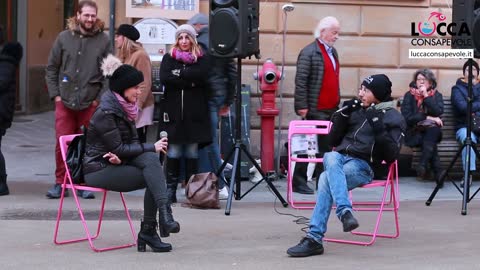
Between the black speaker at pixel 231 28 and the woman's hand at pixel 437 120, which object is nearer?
the black speaker at pixel 231 28

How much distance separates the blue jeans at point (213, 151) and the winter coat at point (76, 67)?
1227 millimetres

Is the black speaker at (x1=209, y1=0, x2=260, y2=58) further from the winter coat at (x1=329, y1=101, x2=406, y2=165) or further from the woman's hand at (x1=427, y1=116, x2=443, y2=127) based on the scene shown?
the woman's hand at (x1=427, y1=116, x2=443, y2=127)

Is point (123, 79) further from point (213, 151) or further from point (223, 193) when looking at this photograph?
point (223, 193)

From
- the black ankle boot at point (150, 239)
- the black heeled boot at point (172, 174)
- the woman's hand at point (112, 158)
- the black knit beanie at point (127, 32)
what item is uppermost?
the black knit beanie at point (127, 32)

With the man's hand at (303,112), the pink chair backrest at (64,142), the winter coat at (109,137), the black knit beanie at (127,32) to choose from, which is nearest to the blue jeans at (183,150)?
the black knit beanie at (127,32)

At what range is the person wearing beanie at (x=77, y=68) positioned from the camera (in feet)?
33.7

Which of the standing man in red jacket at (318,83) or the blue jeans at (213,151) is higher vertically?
the standing man in red jacket at (318,83)

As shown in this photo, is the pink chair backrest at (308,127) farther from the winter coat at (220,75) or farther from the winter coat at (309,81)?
the winter coat at (220,75)

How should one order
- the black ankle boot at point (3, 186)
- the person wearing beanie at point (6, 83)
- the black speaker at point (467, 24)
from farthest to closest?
1. the black ankle boot at point (3, 186)
2. the person wearing beanie at point (6, 83)
3. the black speaker at point (467, 24)

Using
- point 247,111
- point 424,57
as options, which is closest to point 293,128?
point 247,111

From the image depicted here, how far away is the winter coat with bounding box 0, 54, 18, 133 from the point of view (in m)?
10.4

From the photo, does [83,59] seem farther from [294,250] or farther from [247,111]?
[294,250]

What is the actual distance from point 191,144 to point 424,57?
405 cm

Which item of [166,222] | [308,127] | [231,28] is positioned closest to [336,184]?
[166,222]
